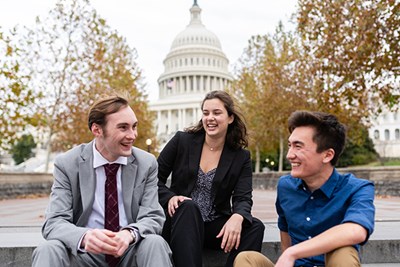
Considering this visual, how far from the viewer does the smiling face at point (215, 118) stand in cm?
387

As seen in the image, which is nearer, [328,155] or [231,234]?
[328,155]

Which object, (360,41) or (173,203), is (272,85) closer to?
(360,41)

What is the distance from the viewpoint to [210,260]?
3.90 meters

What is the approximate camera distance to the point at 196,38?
96.9 metres

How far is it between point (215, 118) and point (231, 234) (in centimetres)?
104

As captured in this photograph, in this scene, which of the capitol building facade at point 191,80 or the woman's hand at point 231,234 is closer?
the woman's hand at point 231,234

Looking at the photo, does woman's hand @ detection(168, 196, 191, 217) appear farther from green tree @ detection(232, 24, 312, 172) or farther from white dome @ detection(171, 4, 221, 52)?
white dome @ detection(171, 4, 221, 52)

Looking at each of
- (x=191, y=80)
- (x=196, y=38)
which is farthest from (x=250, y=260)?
(x=196, y=38)

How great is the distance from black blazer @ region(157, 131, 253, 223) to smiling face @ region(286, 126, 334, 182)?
2.98ft

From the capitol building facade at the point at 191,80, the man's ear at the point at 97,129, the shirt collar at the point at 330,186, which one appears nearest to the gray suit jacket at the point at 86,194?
the man's ear at the point at 97,129

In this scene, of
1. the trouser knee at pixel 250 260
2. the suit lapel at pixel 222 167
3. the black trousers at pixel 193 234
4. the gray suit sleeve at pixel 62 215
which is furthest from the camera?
the suit lapel at pixel 222 167

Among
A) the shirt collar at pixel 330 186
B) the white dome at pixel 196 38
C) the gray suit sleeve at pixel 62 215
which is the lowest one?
the gray suit sleeve at pixel 62 215

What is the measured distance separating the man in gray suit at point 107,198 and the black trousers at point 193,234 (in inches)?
6.1

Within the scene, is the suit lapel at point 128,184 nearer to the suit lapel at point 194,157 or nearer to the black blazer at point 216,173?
the black blazer at point 216,173
